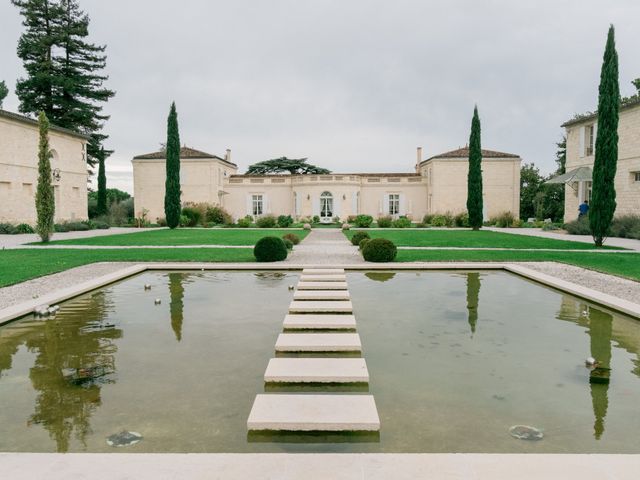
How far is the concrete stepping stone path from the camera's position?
139 inches

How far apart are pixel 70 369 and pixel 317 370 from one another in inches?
100

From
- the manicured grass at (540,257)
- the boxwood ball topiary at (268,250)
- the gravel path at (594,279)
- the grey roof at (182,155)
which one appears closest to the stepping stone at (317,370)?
the gravel path at (594,279)

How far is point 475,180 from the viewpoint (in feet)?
98.0

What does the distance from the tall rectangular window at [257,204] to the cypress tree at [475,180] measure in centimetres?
1841

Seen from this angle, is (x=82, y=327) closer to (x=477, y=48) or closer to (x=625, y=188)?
(x=477, y=48)

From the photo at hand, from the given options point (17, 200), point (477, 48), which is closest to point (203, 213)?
point (17, 200)

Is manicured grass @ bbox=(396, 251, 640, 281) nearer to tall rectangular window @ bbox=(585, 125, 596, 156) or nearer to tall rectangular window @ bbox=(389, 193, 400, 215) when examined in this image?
tall rectangular window @ bbox=(585, 125, 596, 156)

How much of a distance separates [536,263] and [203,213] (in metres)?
25.9

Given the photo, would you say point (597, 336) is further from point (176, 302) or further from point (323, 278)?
point (176, 302)

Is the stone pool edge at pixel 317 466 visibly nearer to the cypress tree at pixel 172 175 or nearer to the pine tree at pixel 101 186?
the cypress tree at pixel 172 175

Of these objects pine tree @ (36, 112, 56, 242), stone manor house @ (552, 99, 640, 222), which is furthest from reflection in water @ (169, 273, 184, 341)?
stone manor house @ (552, 99, 640, 222)

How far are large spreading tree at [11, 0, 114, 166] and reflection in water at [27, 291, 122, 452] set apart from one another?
3233 cm

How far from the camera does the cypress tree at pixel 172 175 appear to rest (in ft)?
101

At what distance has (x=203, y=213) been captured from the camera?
34531 mm
